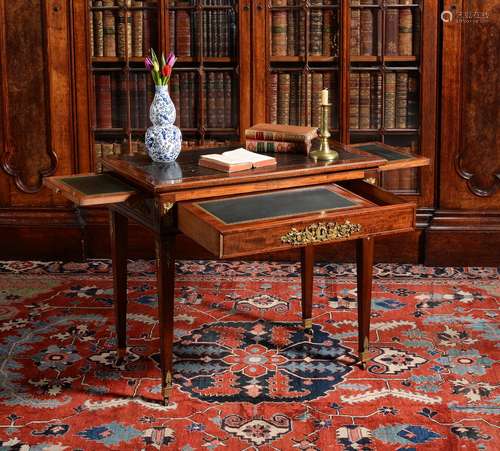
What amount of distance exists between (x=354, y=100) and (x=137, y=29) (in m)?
1.16

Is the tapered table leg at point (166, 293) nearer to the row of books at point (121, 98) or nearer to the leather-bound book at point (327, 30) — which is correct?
the row of books at point (121, 98)

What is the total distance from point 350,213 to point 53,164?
92.4 inches

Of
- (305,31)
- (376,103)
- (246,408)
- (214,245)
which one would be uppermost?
(305,31)

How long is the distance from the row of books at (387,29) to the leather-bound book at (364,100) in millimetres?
135

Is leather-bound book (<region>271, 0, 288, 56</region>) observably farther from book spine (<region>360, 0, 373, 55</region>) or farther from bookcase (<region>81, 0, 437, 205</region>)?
book spine (<region>360, 0, 373, 55</region>)

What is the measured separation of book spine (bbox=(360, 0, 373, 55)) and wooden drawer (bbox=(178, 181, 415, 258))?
5.29 ft

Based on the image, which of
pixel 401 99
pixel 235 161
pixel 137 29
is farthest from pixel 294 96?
pixel 235 161

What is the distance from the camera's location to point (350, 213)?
347 cm

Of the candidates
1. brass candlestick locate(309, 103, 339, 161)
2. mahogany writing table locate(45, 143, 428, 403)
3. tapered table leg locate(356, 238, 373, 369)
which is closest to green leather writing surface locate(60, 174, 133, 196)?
mahogany writing table locate(45, 143, 428, 403)

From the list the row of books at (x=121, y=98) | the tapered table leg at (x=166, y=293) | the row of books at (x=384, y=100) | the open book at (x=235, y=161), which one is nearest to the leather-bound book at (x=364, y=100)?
the row of books at (x=384, y=100)

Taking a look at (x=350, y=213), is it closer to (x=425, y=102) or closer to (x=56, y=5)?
(x=425, y=102)

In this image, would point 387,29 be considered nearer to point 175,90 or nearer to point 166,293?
point 175,90

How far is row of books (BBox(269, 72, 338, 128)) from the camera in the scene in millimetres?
5215

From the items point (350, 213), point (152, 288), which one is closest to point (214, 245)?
point (350, 213)
